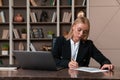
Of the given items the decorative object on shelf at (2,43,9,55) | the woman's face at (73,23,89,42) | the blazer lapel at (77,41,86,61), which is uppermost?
the woman's face at (73,23,89,42)

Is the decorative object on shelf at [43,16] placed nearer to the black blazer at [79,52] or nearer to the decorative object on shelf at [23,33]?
the decorative object on shelf at [23,33]

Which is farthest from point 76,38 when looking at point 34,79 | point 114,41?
point 114,41

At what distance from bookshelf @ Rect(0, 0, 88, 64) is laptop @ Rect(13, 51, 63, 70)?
344cm

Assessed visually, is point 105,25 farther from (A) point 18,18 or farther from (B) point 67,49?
(B) point 67,49

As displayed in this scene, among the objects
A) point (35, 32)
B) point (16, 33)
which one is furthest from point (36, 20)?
point (16, 33)

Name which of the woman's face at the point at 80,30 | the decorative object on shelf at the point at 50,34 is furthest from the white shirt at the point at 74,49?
the decorative object on shelf at the point at 50,34

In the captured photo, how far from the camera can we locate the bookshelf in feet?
19.2

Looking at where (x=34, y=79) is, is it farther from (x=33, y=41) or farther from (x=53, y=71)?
(x=33, y=41)

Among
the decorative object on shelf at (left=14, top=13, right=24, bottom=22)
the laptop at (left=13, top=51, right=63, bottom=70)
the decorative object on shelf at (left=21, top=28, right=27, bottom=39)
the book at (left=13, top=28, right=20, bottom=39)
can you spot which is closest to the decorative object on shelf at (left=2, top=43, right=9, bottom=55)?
the book at (left=13, top=28, right=20, bottom=39)

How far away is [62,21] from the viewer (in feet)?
19.4

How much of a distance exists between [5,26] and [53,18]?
107 centimetres

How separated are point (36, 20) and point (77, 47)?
3.08 m

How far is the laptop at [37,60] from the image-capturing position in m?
2.22

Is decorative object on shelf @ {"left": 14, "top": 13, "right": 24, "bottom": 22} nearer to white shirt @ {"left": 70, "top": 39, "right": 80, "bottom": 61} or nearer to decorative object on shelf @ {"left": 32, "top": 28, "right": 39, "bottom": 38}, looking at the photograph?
decorative object on shelf @ {"left": 32, "top": 28, "right": 39, "bottom": 38}
